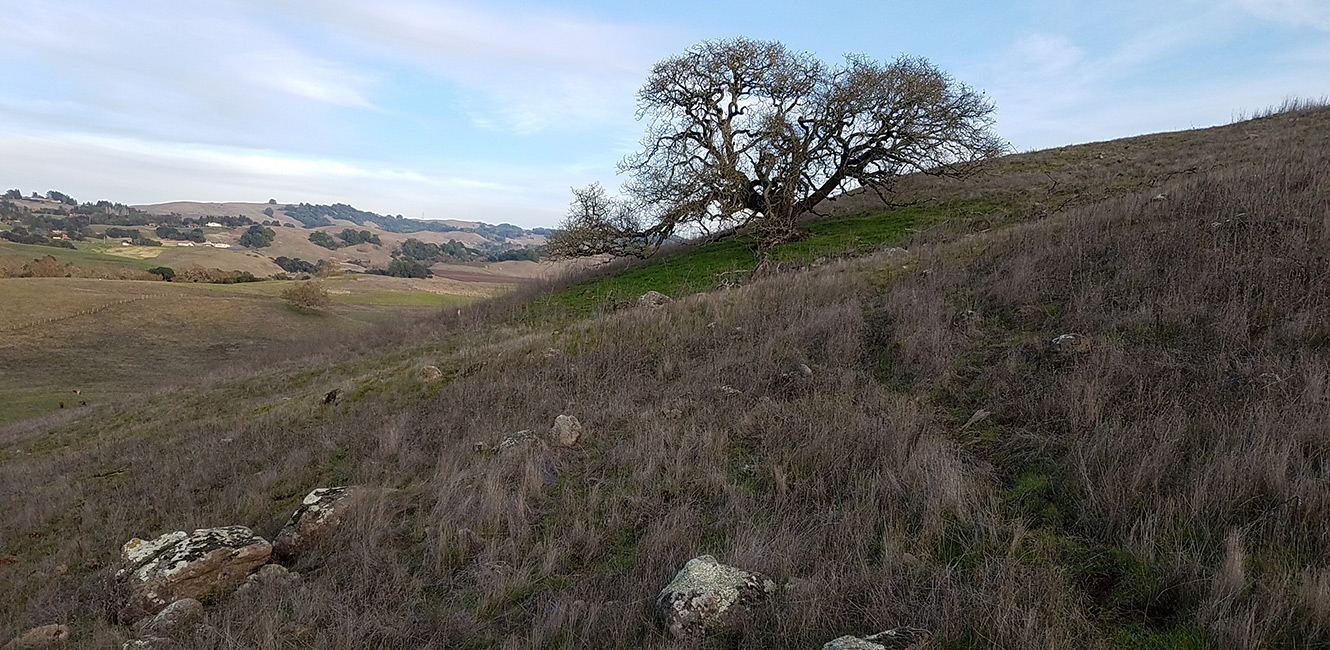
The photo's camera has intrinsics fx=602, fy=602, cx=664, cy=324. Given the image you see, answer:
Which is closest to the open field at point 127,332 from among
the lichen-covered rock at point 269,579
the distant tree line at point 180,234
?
the lichen-covered rock at point 269,579

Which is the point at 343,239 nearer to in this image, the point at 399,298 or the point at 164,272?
the point at 164,272

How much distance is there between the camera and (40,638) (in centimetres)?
421

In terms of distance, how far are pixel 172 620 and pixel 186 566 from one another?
595 mm

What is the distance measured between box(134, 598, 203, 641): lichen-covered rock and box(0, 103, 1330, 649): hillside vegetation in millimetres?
90

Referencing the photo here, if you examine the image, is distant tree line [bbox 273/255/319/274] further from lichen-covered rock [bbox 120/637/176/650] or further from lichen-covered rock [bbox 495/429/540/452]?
lichen-covered rock [bbox 120/637/176/650]

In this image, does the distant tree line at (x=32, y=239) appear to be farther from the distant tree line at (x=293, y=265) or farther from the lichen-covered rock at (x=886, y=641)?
the lichen-covered rock at (x=886, y=641)

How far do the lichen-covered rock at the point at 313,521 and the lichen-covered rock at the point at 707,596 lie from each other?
3241mm

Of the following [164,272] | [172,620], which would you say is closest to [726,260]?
[172,620]

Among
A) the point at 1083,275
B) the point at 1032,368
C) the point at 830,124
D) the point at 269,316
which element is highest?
the point at 830,124

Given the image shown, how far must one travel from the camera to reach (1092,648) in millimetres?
2398

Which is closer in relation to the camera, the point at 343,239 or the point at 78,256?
the point at 78,256

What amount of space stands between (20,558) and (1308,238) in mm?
13882

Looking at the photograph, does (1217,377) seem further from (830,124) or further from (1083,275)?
(830,124)

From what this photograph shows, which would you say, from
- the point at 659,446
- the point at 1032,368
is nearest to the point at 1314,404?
the point at 1032,368
